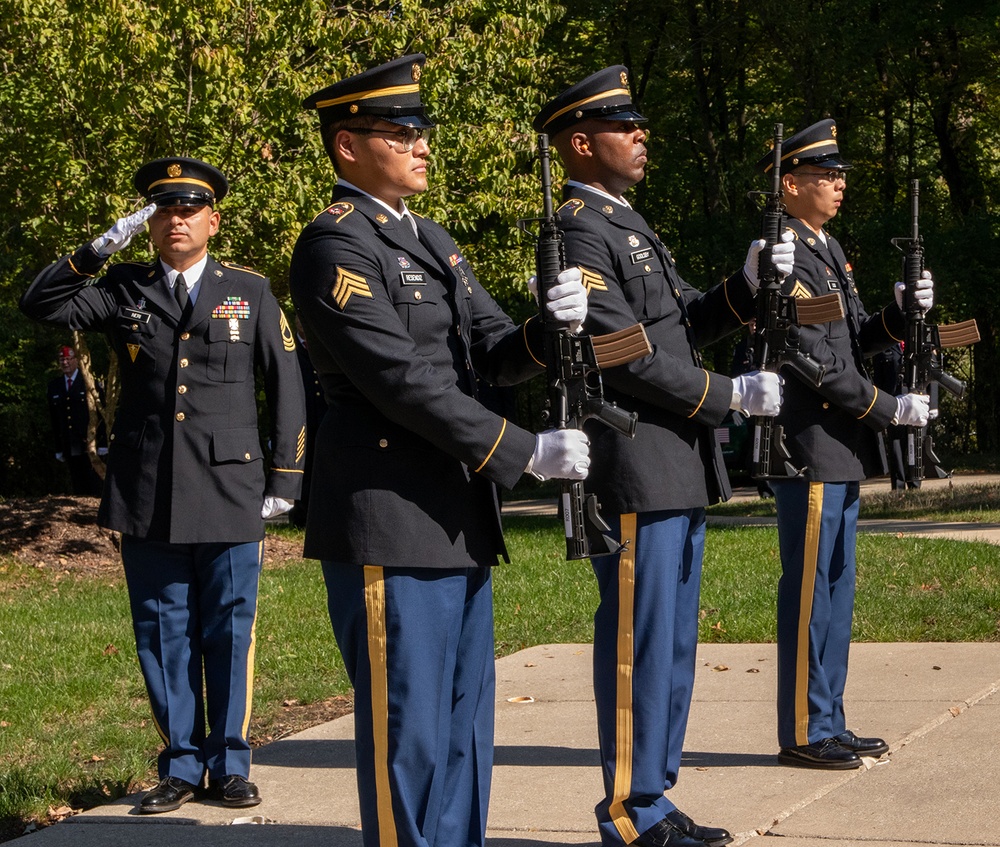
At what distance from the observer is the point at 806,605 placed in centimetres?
538

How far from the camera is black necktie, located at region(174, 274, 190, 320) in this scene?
17.9 feet

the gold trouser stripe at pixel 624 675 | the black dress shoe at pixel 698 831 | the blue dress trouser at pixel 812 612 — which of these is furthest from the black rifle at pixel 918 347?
the black dress shoe at pixel 698 831

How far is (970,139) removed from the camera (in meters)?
28.1

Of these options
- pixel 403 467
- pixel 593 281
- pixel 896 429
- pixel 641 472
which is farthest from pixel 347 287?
pixel 896 429

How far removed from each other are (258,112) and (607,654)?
9.09 metres

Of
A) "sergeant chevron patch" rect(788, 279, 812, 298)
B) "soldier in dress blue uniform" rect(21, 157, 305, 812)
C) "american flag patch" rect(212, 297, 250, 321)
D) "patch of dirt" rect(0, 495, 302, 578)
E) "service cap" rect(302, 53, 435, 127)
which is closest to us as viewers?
"service cap" rect(302, 53, 435, 127)

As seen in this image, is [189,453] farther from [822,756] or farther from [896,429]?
[896,429]

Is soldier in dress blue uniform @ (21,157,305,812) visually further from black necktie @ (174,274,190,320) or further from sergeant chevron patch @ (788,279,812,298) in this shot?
sergeant chevron patch @ (788,279,812,298)

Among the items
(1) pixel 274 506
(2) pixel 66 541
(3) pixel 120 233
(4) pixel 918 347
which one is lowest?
(2) pixel 66 541

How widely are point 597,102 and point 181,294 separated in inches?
72.5

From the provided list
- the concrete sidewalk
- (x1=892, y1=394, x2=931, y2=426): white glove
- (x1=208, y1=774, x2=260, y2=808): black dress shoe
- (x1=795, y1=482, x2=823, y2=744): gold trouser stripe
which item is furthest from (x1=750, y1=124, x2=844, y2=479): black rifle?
(x1=208, y1=774, x2=260, y2=808): black dress shoe

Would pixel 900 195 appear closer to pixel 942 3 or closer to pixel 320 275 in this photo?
pixel 942 3

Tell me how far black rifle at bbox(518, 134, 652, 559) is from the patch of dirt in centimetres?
876

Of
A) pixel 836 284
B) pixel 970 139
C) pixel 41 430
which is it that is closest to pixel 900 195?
pixel 970 139
